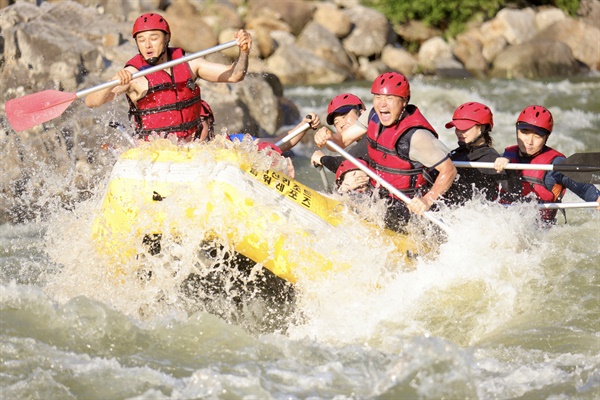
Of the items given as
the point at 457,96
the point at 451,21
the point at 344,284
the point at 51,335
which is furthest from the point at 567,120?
the point at 51,335

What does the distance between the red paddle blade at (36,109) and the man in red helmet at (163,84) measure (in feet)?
0.66

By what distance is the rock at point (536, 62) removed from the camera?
17.7 metres

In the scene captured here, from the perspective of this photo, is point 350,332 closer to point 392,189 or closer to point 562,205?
point 392,189

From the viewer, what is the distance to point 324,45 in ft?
57.7

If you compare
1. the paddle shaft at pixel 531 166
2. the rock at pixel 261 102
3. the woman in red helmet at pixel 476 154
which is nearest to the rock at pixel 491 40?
the rock at pixel 261 102

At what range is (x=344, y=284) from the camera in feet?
19.0

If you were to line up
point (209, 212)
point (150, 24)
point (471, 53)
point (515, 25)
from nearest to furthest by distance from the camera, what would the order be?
point (209, 212) → point (150, 24) → point (471, 53) → point (515, 25)

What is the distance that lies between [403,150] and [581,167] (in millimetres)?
1446

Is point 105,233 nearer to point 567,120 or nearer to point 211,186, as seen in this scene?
point 211,186

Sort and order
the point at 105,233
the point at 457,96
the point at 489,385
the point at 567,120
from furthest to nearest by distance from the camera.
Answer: the point at 457,96, the point at 567,120, the point at 105,233, the point at 489,385

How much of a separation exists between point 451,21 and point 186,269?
1549cm

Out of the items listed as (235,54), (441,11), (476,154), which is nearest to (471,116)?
(476,154)

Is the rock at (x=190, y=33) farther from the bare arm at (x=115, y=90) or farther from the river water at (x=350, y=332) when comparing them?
the bare arm at (x=115, y=90)

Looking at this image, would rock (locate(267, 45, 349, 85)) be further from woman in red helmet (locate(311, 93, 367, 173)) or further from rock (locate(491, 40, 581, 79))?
woman in red helmet (locate(311, 93, 367, 173))
